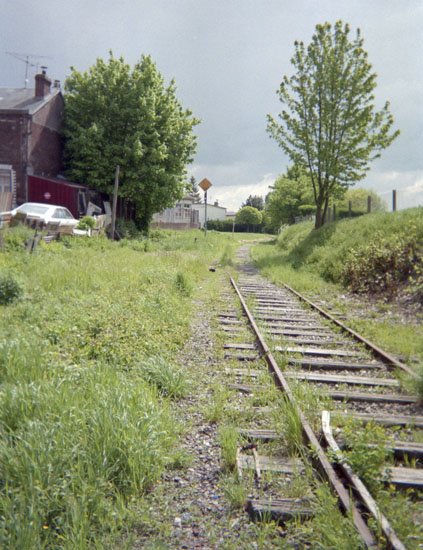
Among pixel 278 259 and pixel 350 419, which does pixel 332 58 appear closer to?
pixel 278 259

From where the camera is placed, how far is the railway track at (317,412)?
8.10 feet

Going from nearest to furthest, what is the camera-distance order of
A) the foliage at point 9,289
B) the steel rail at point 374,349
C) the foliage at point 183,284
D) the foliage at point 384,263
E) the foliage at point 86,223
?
the steel rail at point 374,349
the foliage at point 9,289
the foliage at point 384,263
the foliage at point 183,284
the foliage at point 86,223

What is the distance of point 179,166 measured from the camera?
2739 centimetres

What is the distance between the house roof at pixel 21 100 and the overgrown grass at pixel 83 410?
18.9m

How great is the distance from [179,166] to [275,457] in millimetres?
26337

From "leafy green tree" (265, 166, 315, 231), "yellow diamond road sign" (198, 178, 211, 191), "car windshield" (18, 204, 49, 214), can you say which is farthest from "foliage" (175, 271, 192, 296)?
"leafy green tree" (265, 166, 315, 231)

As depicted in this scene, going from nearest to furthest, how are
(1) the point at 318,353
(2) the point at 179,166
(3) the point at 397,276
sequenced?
(1) the point at 318,353, (3) the point at 397,276, (2) the point at 179,166

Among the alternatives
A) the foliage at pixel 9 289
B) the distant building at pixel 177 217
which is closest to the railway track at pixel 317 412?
the foliage at pixel 9 289

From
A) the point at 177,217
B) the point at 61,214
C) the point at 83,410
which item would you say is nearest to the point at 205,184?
the point at 61,214

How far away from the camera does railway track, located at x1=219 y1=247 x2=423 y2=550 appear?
8.10 ft

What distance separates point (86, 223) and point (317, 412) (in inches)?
Answer: 690

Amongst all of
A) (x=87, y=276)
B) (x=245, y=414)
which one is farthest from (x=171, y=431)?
(x=87, y=276)

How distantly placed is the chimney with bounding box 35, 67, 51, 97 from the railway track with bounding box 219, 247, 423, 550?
24054 mm

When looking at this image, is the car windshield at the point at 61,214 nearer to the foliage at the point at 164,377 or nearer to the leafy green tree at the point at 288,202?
the foliage at the point at 164,377
